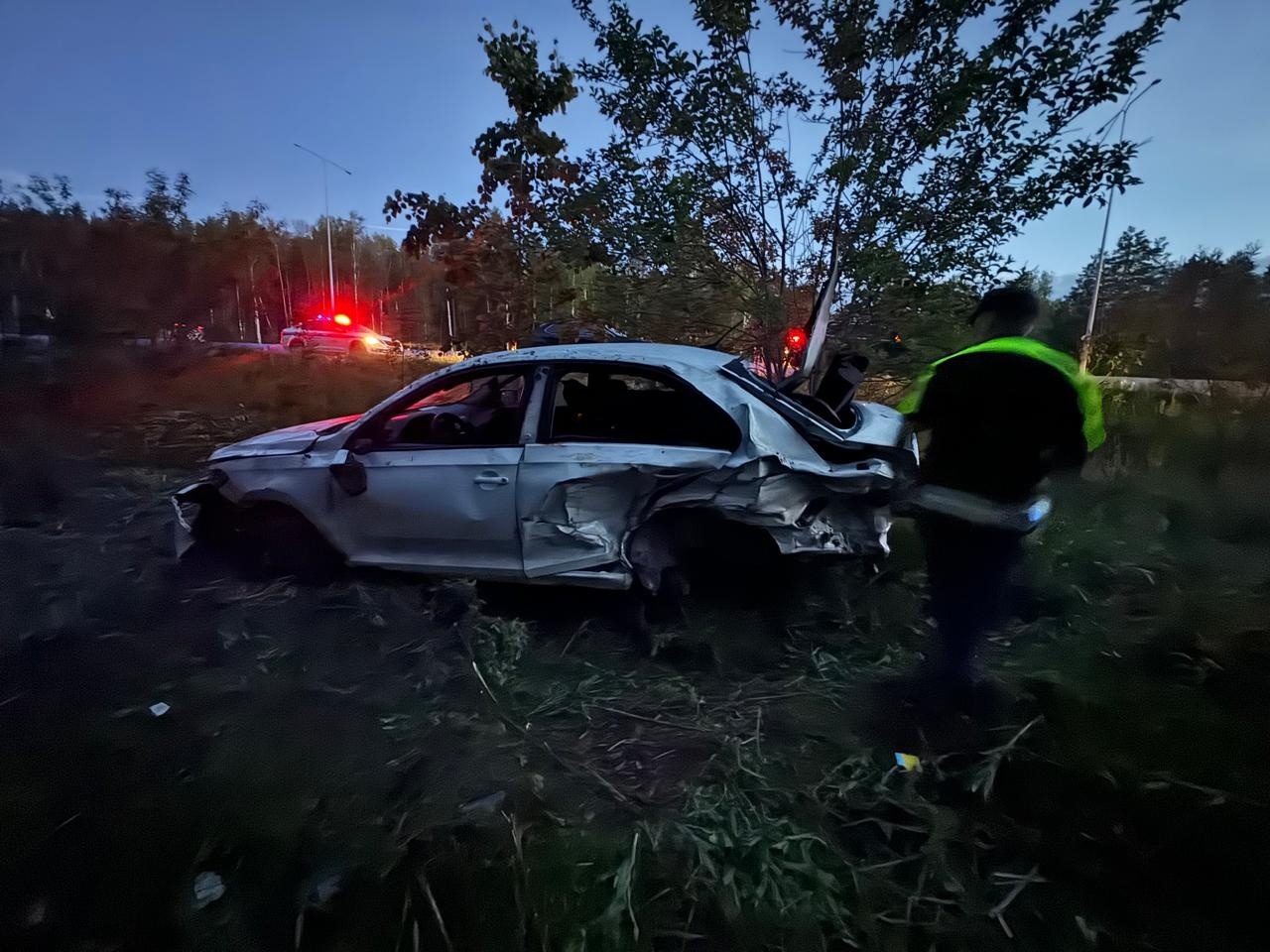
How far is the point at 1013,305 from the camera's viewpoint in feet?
8.84

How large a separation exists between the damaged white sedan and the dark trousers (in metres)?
0.51

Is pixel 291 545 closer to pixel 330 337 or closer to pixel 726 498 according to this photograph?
pixel 726 498

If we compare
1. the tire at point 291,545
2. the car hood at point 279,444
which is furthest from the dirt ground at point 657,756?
the car hood at point 279,444

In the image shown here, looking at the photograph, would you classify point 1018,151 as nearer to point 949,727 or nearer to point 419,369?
point 949,727

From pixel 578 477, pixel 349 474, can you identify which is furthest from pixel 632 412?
pixel 349 474

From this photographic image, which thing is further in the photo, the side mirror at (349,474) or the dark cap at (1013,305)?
the side mirror at (349,474)

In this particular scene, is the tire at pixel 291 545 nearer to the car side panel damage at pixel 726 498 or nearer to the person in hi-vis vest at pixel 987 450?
the car side panel damage at pixel 726 498

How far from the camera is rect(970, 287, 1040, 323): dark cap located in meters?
2.68

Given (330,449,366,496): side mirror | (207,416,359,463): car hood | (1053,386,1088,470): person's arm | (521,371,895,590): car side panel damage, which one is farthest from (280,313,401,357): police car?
(1053,386,1088,470): person's arm

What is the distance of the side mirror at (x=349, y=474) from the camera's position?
379 cm

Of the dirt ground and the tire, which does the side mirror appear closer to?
the tire

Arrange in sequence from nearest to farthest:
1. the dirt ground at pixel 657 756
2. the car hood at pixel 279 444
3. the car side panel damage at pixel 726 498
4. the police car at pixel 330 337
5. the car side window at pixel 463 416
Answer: the dirt ground at pixel 657 756
the car side panel damage at pixel 726 498
the car side window at pixel 463 416
the car hood at pixel 279 444
the police car at pixel 330 337

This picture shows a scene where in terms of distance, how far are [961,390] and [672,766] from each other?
1848 millimetres

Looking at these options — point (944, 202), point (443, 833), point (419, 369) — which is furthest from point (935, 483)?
point (419, 369)
